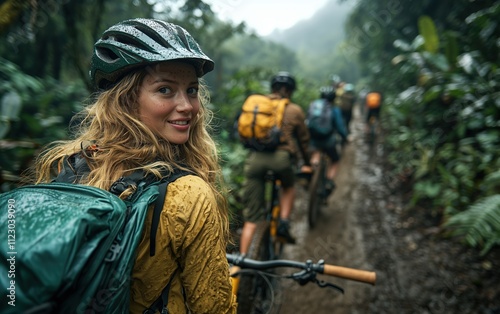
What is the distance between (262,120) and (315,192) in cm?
249

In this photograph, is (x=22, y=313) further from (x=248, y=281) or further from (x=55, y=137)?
(x=55, y=137)

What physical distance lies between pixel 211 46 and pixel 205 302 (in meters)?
17.5

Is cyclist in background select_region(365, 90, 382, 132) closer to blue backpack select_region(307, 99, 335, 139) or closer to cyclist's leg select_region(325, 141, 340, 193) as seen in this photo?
cyclist's leg select_region(325, 141, 340, 193)

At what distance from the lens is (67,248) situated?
759 millimetres

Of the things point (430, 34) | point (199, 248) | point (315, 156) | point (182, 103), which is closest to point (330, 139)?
point (315, 156)

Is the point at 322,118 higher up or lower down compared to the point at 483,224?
higher up

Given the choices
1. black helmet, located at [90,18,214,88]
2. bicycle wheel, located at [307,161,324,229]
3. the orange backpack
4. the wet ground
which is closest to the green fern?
the wet ground

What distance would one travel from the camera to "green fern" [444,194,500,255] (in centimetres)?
376

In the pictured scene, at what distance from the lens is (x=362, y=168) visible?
8.82 meters

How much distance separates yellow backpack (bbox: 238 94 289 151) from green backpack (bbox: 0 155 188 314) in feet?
8.70

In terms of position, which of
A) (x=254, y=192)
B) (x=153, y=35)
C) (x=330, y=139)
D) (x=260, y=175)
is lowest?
(x=254, y=192)

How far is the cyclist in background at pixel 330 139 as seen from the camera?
5805mm

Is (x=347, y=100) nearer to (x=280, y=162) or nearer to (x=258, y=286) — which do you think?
(x=280, y=162)

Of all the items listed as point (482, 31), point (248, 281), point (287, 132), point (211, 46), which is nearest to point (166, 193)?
point (248, 281)
